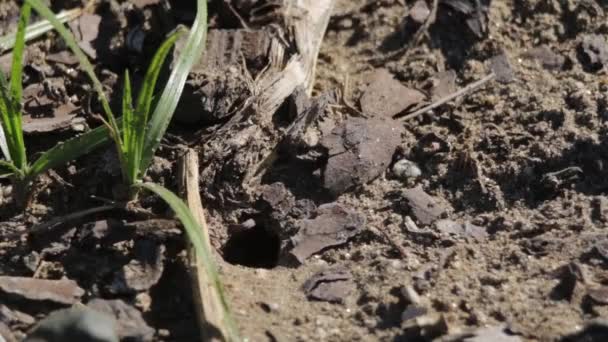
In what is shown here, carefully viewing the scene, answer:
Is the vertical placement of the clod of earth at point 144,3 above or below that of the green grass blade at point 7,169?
above

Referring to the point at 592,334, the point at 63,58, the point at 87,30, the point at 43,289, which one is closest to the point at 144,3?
the point at 87,30

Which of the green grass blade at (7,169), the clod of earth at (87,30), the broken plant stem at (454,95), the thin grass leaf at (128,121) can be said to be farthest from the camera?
the clod of earth at (87,30)

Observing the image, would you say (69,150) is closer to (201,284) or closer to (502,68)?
(201,284)

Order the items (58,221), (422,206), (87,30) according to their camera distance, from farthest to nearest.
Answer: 1. (87,30)
2. (422,206)
3. (58,221)

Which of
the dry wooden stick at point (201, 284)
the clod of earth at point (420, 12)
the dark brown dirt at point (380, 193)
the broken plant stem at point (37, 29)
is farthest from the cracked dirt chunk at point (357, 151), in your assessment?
the broken plant stem at point (37, 29)

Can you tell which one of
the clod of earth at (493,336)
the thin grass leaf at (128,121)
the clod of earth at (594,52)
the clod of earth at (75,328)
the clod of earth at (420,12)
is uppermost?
the clod of earth at (420,12)

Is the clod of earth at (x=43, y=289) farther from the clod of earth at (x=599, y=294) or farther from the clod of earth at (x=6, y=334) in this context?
the clod of earth at (x=599, y=294)

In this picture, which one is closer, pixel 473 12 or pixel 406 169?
pixel 406 169
